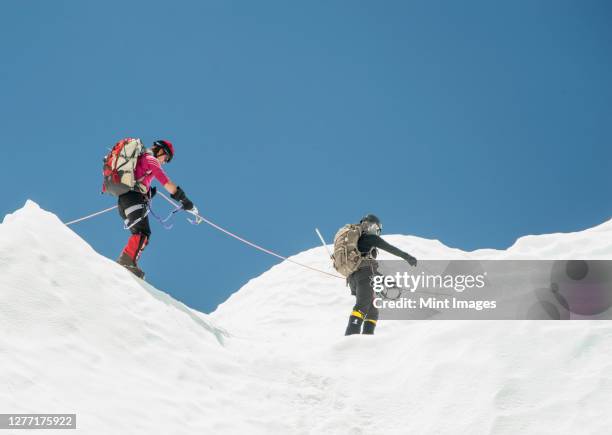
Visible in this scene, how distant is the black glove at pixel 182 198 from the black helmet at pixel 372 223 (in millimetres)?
3093

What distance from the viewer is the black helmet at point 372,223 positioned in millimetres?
10992

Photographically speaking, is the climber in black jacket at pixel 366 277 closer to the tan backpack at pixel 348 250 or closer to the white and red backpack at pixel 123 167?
the tan backpack at pixel 348 250

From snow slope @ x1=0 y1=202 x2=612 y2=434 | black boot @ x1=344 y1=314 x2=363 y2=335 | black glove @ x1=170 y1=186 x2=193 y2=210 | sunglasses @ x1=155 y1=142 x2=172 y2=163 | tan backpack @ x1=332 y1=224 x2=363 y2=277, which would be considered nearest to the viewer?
snow slope @ x1=0 y1=202 x2=612 y2=434

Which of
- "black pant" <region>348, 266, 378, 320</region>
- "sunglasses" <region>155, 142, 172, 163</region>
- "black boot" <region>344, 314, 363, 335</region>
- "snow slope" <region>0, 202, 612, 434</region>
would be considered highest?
"sunglasses" <region>155, 142, 172, 163</region>

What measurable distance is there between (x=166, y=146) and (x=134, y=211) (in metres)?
1.30

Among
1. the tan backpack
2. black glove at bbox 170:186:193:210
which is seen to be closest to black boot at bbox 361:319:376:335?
the tan backpack

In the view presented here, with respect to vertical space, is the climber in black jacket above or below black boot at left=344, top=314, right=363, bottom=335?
above

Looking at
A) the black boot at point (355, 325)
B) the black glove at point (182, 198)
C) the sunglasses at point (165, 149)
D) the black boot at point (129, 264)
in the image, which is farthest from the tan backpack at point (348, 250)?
the black boot at point (129, 264)

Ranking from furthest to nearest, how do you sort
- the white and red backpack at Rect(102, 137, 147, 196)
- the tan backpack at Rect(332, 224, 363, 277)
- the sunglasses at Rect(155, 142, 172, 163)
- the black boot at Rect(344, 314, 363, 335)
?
the tan backpack at Rect(332, 224, 363, 277) → the sunglasses at Rect(155, 142, 172, 163) → the black boot at Rect(344, 314, 363, 335) → the white and red backpack at Rect(102, 137, 147, 196)

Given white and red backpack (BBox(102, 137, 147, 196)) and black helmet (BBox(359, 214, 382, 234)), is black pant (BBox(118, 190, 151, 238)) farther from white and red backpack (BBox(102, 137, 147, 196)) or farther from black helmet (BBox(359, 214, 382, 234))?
black helmet (BBox(359, 214, 382, 234))

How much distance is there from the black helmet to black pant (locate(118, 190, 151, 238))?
378 centimetres

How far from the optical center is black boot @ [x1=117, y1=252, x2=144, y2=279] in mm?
9734

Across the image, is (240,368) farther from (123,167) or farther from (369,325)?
(123,167)

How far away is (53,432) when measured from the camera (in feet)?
15.8
